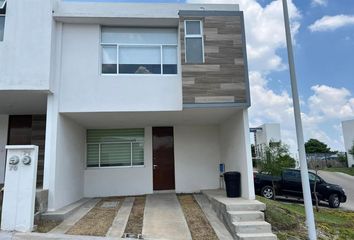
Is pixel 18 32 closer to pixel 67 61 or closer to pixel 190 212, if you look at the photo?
pixel 67 61

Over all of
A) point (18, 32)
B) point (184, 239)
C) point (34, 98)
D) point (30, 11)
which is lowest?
point (184, 239)

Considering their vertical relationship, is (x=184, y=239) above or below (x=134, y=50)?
below

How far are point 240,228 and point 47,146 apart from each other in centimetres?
563

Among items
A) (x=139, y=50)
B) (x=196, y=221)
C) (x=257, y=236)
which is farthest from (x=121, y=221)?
(x=139, y=50)

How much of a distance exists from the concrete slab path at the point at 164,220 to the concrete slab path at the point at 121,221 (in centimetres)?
52

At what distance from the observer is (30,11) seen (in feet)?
26.9

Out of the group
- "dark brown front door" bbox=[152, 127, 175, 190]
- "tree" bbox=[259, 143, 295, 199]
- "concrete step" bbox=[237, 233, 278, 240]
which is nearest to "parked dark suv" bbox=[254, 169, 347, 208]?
"tree" bbox=[259, 143, 295, 199]

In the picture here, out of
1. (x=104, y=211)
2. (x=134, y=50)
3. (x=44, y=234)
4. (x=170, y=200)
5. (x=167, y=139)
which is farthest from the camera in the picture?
(x=167, y=139)

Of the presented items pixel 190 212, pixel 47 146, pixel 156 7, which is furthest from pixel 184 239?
pixel 156 7

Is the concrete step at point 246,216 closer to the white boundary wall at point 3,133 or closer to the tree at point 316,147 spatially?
the white boundary wall at point 3,133

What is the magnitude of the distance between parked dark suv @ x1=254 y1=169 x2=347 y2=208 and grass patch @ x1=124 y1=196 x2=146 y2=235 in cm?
643

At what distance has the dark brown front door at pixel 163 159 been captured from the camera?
38.9 feet

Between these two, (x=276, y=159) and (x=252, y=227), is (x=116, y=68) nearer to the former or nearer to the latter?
(x=252, y=227)

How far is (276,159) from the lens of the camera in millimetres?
12617
